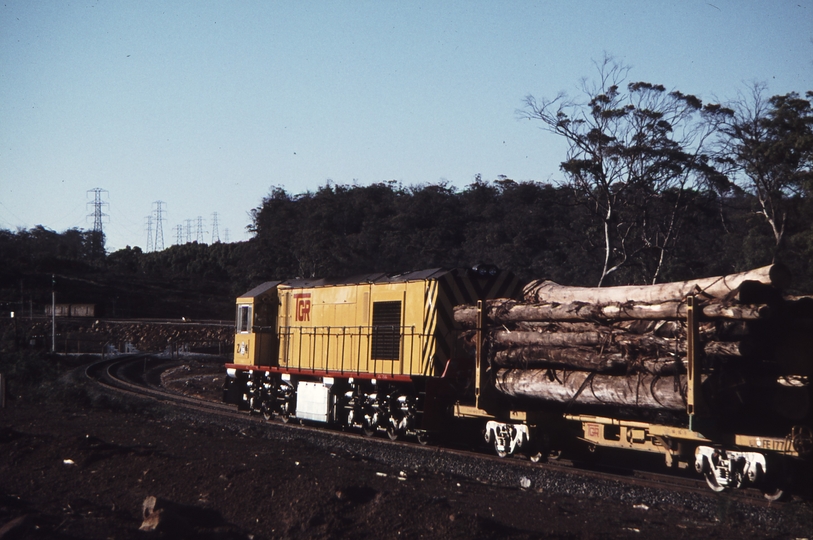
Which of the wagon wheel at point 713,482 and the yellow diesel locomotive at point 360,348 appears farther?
the yellow diesel locomotive at point 360,348

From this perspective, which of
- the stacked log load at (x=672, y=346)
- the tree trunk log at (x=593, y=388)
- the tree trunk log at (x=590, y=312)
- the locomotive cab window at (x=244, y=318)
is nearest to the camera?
the tree trunk log at (x=590, y=312)

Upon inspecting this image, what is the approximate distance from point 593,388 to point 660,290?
1710 mm

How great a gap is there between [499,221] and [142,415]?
42898mm

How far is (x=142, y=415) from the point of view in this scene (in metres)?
19.7

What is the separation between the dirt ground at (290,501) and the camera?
7445 millimetres

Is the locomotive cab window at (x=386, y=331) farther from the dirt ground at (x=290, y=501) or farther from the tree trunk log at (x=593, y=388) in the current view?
the tree trunk log at (x=593, y=388)

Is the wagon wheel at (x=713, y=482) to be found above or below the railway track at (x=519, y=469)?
above

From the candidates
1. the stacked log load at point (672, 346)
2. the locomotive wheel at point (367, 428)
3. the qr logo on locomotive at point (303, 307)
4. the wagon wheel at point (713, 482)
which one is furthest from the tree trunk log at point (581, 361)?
the qr logo on locomotive at point (303, 307)

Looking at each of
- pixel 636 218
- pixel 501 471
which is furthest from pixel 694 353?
pixel 636 218

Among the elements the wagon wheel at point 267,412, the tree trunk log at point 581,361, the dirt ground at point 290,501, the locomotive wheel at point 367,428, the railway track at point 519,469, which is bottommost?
the wagon wheel at point 267,412

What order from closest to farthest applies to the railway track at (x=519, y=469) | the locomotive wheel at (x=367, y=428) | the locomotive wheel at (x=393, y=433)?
the railway track at (x=519, y=469), the locomotive wheel at (x=393, y=433), the locomotive wheel at (x=367, y=428)

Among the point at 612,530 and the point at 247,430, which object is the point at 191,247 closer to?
the point at 247,430

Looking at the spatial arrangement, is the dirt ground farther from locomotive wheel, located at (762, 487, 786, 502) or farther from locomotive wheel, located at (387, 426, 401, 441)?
locomotive wheel, located at (387, 426, 401, 441)

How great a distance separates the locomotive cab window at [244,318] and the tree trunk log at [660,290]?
9301 mm
